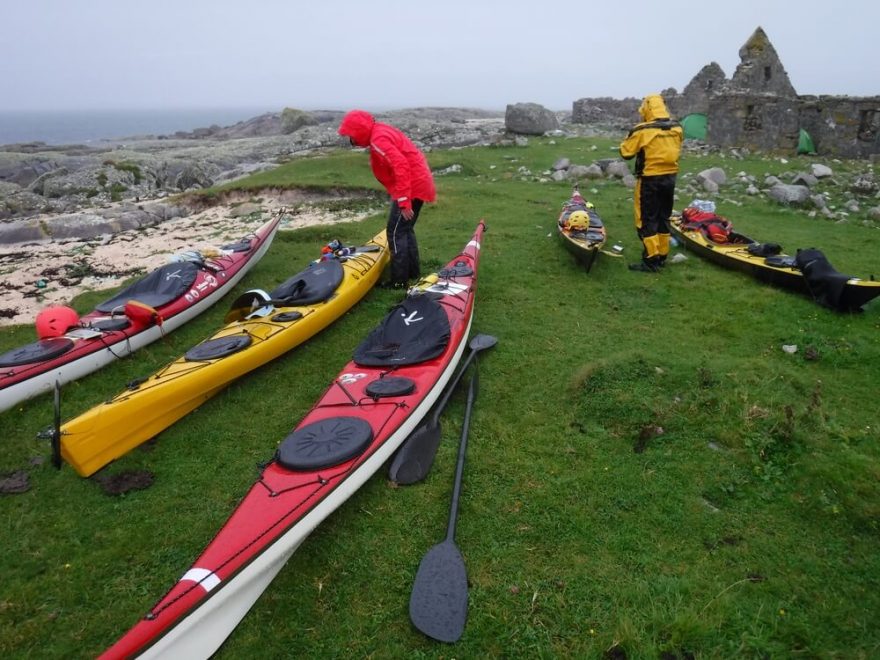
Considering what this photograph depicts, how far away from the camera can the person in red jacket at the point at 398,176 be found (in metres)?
6.21

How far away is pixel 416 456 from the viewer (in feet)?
12.6

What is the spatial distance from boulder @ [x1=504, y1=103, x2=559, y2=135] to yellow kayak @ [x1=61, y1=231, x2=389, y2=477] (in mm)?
15466

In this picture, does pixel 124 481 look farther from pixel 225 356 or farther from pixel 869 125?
pixel 869 125

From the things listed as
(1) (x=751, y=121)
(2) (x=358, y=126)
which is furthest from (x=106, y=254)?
(1) (x=751, y=121)

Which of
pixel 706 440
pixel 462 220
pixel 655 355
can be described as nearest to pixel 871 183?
pixel 462 220

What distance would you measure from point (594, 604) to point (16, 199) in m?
19.0

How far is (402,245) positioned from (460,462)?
3723mm

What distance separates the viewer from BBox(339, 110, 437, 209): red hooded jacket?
20.3ft

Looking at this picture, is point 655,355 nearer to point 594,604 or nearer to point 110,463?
point 594,604

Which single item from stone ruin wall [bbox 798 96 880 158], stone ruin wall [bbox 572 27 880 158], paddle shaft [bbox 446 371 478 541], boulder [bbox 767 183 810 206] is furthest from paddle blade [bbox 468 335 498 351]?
stone ruin wall [bbox 798 96 880 158]

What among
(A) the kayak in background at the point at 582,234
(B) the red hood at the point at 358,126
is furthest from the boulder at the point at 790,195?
(B) the red hood at the point at 358,126

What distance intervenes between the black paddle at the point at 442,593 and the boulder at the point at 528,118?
19379mm

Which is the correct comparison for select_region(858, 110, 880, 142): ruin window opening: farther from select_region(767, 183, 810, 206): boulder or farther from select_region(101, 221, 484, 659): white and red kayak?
select_region(101, 221, 484, 659): white and red kayak

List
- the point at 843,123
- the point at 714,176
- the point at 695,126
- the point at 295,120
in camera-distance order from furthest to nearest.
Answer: the point at 295,120 → the point at 695,126 → the point at 843,123 → the point at 714,176
